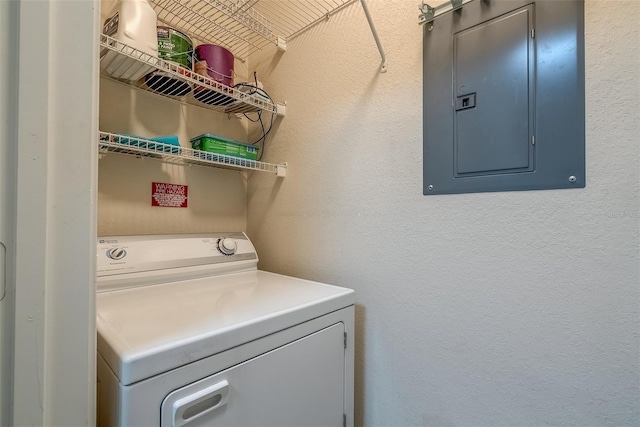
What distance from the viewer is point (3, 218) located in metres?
0.39

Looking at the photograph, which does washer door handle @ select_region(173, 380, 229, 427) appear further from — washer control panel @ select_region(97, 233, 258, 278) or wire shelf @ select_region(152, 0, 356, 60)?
wire shelf @ select_region(152, 0, 356, 60)

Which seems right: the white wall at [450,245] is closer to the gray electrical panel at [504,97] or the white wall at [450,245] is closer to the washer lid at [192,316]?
the gray electrical panel at [504,97]

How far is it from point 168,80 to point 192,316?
1.06 m

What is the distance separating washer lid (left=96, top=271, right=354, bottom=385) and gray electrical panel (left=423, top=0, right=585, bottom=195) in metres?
0.68

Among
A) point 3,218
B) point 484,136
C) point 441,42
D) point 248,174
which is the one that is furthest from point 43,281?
point 248,174

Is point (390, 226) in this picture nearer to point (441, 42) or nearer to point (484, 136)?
point (484, 136)

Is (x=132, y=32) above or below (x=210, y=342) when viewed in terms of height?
above

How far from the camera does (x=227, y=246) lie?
1.44 m

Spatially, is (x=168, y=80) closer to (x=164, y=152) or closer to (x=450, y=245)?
(x=164, y=152)

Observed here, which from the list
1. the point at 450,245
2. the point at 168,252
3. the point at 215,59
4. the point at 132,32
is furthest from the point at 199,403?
the point at 215,59

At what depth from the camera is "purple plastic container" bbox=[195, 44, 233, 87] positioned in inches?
51.4

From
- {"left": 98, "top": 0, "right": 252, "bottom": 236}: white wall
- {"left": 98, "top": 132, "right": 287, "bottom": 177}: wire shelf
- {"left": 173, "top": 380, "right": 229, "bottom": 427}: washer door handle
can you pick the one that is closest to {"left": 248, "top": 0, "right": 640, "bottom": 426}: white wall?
{"left": 98, "top": 132, "right": 287, "bottom": 177}: wire shelf

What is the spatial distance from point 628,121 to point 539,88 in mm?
236

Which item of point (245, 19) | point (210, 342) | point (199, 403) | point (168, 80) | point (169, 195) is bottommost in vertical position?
point (199, 403)
